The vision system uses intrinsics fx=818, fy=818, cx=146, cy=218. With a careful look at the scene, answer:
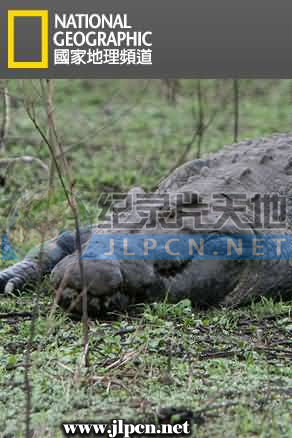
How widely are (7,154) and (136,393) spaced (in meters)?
5.14

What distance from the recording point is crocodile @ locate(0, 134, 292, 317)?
182 inches

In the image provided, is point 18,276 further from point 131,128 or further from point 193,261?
point 131,128

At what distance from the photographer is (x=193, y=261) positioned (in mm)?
4961

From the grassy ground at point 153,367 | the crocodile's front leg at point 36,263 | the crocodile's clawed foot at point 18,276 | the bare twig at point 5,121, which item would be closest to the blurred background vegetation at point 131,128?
the bare twig at point 5,121

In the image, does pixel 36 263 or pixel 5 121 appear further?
pixel 5 121

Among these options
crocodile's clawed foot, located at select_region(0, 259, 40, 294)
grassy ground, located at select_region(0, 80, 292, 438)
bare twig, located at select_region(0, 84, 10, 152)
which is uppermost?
bare twig, located at select_region(0, 84, 10, 152)

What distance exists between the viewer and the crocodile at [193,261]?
4.62 metres

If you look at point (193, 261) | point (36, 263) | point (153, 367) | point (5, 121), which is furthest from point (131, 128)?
point (153, 367)

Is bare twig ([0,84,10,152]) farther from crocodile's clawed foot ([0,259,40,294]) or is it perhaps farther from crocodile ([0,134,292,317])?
crocodile's clawed foot ([0,259,40,294])

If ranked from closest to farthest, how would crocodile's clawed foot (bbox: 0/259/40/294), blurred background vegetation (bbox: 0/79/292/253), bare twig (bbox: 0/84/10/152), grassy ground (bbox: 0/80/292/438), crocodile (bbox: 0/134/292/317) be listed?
grassy ground (bbox: 0/80/292/438) → crocodile (bbox: 0/134/292/317) → crocodile's clawed foot (bbox: 0/259/40/294) → bare twig (bbox: 0/84/10/152) → blurred background vegetation (bbox: 0/79/292/253)

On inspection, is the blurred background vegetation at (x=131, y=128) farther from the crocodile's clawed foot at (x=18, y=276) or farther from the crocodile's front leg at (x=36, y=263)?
the crocodile's clawed foot at (x=18, y=276)

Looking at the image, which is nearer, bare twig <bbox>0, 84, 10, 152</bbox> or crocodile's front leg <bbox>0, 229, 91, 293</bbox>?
crocodile's front leg <bbox>0, 229, 91, 293</bbox>

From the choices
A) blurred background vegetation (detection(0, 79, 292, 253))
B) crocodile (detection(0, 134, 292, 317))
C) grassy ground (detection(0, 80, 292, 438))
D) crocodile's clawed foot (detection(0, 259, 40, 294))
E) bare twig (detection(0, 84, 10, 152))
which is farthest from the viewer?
blurred background vegetation (detection(0, 79, 292, 253))

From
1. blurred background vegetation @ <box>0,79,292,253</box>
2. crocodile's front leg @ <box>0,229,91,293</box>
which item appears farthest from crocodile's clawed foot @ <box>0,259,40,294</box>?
blurred background vegetation @ <box>0,79,292,253</box>
